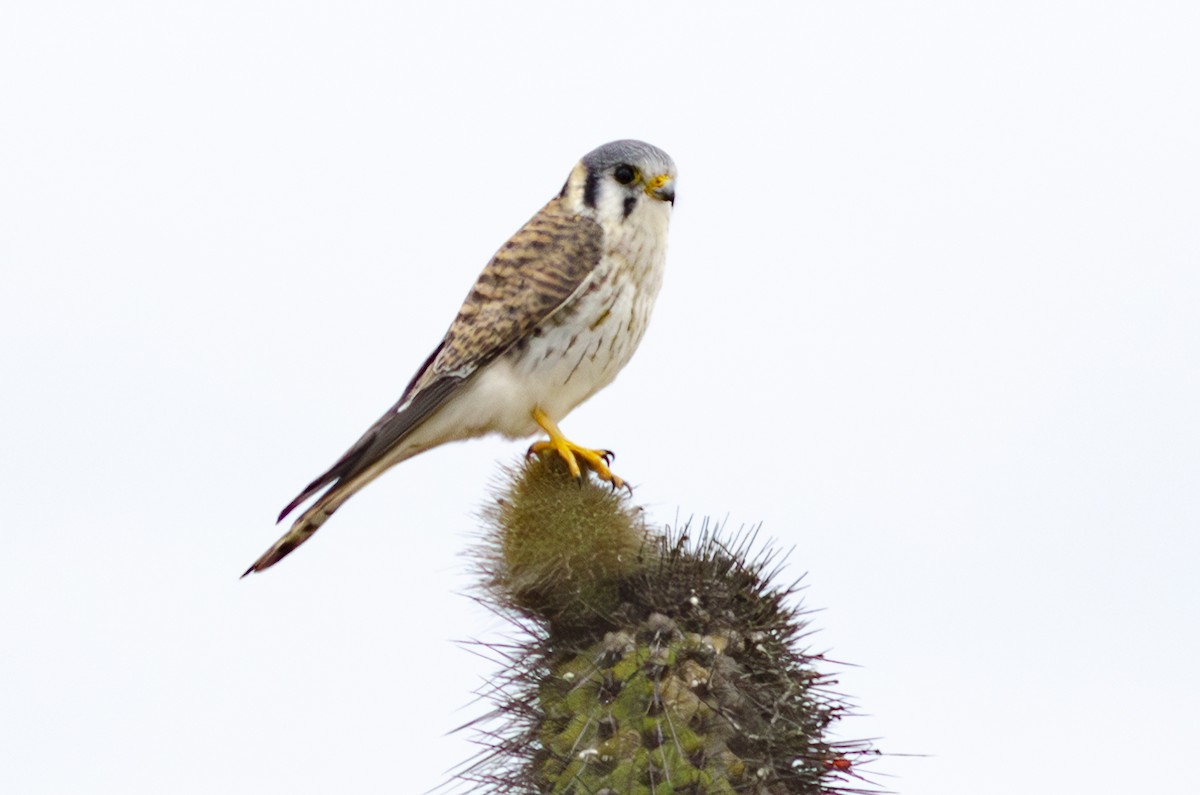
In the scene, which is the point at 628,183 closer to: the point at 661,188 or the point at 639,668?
the point at 661,188

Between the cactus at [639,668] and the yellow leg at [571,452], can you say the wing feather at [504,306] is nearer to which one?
the yellow leg at [571,452]

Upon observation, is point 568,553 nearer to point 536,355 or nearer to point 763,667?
point 763,667

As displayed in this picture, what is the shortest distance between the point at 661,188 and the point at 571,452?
1.39 m

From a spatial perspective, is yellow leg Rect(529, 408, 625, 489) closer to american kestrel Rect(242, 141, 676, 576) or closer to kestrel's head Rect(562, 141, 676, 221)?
american kestrel Rect(242, 141, 676, 576)

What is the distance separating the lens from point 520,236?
20.5ft

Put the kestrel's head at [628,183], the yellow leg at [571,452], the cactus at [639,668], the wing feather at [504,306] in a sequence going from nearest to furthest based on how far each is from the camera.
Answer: the cactus at [639,668] < the yellow leg at [571,452] < the wing feather at [504,306] < the kestrel's head at [628,183]

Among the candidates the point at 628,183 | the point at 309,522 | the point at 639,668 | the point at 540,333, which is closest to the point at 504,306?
the point at 540,333

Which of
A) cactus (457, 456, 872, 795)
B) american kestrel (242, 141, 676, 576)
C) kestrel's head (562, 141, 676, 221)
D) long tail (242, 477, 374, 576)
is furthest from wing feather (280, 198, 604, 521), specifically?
cactus (457, 456, 872, 795)

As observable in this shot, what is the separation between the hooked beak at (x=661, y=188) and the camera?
6.18 meters

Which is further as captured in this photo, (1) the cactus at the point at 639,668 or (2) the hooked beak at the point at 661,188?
(2) the hooked beak at the point at 661,188

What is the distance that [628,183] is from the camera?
20.4ft

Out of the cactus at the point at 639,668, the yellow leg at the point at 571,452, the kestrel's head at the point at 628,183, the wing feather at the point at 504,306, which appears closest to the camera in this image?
the cactus at the point at 639,668

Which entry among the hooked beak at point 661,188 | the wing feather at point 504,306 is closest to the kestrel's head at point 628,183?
the hooked beak at point 661,188

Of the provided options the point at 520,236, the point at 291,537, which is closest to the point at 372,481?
the point at 291,537
